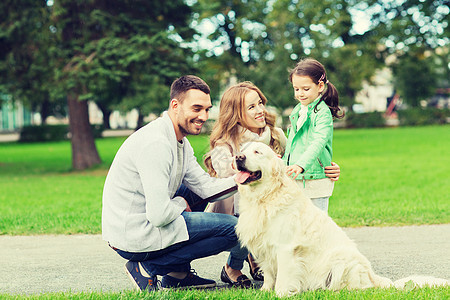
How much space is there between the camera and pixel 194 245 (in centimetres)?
454

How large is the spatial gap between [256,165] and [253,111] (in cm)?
107

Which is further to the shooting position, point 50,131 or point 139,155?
point 50,131

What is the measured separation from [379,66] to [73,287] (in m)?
39.2

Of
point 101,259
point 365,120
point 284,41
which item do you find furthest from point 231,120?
point 365,120

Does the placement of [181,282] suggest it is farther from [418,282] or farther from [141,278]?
[418,282]

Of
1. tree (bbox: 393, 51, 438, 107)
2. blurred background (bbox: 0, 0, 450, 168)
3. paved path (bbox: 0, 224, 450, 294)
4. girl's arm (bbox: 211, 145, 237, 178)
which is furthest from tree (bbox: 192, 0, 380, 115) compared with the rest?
girl's arm (bbox: 211, 145, 237, 178)

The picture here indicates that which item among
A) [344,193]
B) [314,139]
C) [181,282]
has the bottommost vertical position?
[344,193]

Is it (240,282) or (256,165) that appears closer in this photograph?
(256,165)

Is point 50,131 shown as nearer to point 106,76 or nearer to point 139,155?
point 106,76

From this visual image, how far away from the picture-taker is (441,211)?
28.1 feet

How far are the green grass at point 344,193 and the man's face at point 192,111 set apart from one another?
0.97m

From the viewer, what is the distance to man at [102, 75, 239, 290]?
13.7ft

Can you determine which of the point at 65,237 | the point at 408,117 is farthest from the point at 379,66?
the point at 65,237

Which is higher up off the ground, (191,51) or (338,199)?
(191,51)
